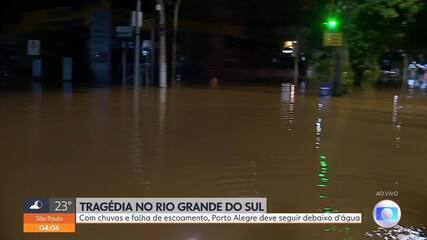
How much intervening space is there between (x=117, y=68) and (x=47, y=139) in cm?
2772

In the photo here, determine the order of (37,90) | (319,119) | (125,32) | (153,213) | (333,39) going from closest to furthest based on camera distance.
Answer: (153,213), (319,119), (333,39), (37,90), (125,32)

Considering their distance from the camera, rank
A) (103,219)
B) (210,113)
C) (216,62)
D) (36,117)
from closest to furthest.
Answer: (103,219) → (36,117) → (210,113) → (216,62)

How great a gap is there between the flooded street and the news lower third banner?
10 centimetres

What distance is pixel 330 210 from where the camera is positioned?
660 cm

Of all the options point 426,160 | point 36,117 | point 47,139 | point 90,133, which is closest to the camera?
point 426,160

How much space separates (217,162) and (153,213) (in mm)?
3386

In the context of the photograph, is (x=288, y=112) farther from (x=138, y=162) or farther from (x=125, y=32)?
(x=125, y=32)

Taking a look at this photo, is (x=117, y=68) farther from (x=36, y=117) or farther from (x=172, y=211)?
(x=172, y=211)

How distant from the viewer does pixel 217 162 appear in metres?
9.26

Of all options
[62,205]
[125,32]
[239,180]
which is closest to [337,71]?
[125,32]

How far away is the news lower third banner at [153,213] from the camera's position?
217 inches

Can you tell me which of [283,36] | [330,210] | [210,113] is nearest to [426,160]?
[330,210]

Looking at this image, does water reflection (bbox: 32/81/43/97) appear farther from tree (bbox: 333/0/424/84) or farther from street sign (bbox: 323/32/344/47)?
tree (bbox: 333/0/424/84)

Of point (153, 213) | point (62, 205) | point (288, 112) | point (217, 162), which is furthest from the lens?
point (288, 112)
